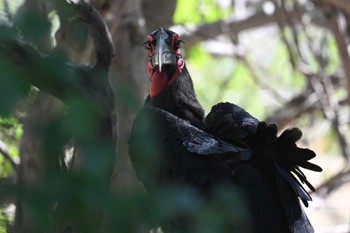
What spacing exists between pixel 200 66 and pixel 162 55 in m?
2.80

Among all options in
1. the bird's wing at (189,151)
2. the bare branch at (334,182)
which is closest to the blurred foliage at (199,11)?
the bare branch at (334,182)

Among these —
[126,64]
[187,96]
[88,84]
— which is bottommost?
[88,84]

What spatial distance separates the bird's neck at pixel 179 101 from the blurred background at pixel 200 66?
20cm

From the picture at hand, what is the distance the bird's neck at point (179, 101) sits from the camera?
11.4ft

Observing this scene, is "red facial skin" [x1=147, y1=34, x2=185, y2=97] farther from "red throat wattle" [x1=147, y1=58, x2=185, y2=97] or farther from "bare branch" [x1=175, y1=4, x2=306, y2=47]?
"bare branch" [x1=175, y1=4, x2=306, y2=47]

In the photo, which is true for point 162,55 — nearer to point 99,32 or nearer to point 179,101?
point 179,101

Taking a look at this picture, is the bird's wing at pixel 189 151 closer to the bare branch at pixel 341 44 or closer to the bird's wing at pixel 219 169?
the bird's wing at pixel 219 169

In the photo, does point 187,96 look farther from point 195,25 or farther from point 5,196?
point 5,196

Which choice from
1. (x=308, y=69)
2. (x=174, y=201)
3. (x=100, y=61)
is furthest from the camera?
(x=308, y=69)

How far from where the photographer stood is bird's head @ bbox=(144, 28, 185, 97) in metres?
3.45

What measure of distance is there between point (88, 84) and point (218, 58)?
13.9 ft

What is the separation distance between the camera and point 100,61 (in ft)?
9.04

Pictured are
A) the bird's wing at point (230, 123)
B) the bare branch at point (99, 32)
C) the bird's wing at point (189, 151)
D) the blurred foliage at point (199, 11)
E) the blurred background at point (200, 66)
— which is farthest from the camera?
the blurred foliage at point (199, 11)

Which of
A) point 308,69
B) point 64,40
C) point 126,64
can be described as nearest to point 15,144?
point 126,64
